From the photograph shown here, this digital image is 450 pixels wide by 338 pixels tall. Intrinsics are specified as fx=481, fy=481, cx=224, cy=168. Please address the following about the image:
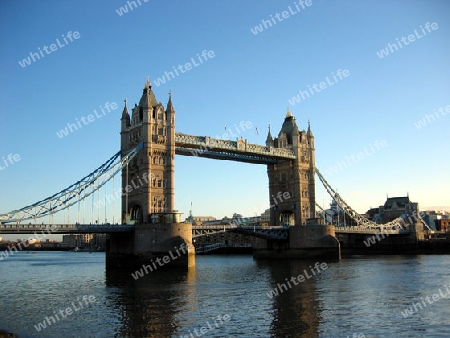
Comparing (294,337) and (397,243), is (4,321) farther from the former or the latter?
(397,243)

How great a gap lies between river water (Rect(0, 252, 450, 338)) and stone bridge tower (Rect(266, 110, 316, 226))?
44053 mm

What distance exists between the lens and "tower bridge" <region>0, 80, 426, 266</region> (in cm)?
6016

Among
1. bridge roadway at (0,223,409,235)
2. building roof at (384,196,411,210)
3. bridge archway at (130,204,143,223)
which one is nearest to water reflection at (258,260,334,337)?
bridge roadway at (0,223,409,235)

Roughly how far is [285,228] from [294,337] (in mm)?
62651

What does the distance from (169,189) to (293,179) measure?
102 ft

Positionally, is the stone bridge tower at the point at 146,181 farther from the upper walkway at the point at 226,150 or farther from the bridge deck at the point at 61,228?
the upper walkway at the point at 226,150

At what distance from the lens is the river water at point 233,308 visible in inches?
950

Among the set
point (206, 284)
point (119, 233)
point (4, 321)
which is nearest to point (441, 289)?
point (206, 284)

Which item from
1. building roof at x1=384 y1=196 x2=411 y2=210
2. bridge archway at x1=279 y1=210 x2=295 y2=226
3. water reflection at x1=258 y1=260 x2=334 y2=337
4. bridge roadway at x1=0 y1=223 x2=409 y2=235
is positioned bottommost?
water reflection at x1=258 y1=260 x2=334 y2=337

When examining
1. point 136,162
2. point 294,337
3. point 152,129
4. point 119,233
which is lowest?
point 294,337

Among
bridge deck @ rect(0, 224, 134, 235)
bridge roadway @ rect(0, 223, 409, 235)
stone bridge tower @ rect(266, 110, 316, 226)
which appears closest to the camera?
bridge deck @ rect(0, 224, 134, 235)

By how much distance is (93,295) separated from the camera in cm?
3759

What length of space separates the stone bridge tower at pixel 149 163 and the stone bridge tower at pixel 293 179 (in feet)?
99.2

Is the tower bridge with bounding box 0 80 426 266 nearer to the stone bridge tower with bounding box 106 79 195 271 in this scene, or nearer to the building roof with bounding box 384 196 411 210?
the stone bridge tower with bounding box 106 79 195 271
